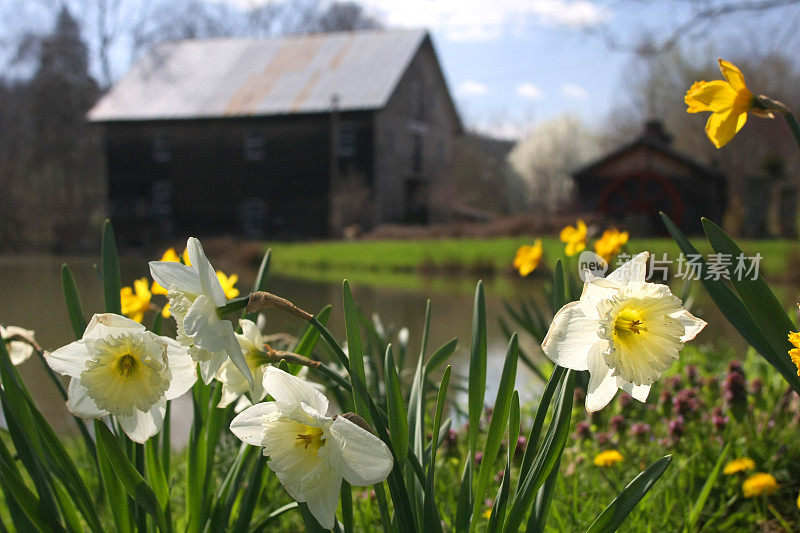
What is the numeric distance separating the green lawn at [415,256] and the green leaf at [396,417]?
9.87m

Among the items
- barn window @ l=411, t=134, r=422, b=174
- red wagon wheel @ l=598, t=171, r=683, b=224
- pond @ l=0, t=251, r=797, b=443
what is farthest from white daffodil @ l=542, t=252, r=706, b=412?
barn window @ l=411, t=134, r=422, b=174

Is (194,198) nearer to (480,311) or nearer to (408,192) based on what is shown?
(408,192)

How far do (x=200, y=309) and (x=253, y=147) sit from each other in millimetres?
19497

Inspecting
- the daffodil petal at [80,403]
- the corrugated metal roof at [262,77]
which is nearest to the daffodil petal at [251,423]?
the daffodil petal at [80,403]

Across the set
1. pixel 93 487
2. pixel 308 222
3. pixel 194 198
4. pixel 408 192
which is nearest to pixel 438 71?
pixel 408 192

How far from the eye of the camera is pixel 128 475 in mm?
981

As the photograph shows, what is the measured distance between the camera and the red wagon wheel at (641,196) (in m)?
18.1

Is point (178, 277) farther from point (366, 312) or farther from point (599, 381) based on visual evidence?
point (366, 312)

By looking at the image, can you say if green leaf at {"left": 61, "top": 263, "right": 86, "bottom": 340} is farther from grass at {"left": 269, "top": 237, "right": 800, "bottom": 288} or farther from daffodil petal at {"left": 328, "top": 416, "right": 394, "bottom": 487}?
grass at {"left": 269, "top": 237, "right": 800, "bottom": 288}

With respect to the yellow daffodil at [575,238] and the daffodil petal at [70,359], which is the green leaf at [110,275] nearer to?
the daffodil petal at [70,359]

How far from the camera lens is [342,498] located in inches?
40.6

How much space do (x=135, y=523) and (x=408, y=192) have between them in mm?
19919

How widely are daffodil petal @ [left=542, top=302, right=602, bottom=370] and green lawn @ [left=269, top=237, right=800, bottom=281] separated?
1001 centimetres

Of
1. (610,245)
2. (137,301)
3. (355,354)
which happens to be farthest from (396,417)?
(610,245)
